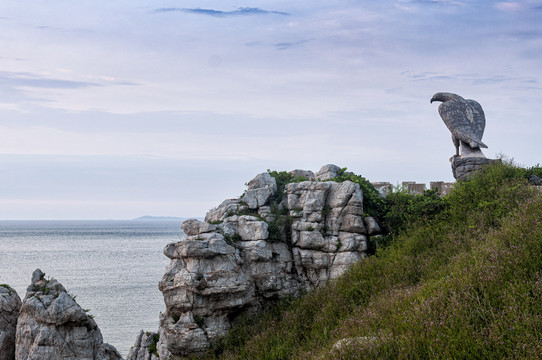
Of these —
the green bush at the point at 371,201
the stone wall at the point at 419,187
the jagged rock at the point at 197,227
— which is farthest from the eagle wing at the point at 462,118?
the jagged rock at the point at 197,227

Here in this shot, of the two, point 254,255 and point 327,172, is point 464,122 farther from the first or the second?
point 254,255

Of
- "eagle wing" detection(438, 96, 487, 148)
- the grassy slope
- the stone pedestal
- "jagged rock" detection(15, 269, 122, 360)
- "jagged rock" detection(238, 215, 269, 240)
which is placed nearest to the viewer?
the grassy slope

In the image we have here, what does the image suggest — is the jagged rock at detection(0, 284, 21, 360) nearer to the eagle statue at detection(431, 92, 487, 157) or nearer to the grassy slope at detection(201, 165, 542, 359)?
the grassy slope at detection(201, 165, 542, 359)

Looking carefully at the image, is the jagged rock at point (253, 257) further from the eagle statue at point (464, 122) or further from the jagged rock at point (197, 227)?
the eagle statue at point (464, 122)

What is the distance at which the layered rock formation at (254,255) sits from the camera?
1633 cm

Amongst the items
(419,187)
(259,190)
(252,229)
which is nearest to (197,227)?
(252,229)

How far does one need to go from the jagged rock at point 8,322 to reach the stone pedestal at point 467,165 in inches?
743

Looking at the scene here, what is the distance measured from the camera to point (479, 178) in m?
18.5

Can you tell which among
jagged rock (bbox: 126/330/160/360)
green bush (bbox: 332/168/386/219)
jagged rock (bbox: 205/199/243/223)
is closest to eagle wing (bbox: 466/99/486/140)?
green bush (bbox: 332/168/386/219)

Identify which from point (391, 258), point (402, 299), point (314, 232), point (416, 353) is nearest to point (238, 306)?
point (314, 232)

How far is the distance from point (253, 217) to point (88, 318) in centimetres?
711

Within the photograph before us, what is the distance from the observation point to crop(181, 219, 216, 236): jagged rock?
691 inches

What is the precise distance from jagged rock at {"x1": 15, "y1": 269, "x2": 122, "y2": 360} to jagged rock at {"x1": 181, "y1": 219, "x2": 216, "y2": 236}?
4798 millimetres

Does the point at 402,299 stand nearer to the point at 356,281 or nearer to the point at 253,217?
the point at 356,281
